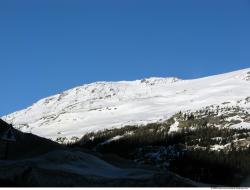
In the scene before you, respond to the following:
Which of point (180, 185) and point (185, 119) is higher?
point (185, 119)

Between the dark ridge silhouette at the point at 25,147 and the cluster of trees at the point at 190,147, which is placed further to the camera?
the cluster of trees at the point at 190,147

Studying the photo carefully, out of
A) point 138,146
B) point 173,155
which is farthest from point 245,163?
point 138,146

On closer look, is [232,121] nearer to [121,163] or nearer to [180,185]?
[121,163]

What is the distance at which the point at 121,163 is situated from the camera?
3228 cm

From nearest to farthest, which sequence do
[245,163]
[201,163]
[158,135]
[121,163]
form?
1. [121,163]
2. [245,163]
3. [201,163]
4. [158,135]

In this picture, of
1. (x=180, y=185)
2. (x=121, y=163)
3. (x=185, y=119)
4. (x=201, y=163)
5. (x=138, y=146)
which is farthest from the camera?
(x=185, y=119)

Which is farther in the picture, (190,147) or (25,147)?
(190,147)

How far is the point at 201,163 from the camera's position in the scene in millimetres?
99812

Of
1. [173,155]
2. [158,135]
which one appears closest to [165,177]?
[173,155]

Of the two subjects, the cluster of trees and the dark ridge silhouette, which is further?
the cluster of trees

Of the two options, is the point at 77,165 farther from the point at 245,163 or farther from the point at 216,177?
the point at 245,163

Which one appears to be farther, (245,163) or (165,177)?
(245,163)

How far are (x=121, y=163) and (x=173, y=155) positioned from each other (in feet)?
276

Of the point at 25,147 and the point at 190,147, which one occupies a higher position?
the point at 190,147
